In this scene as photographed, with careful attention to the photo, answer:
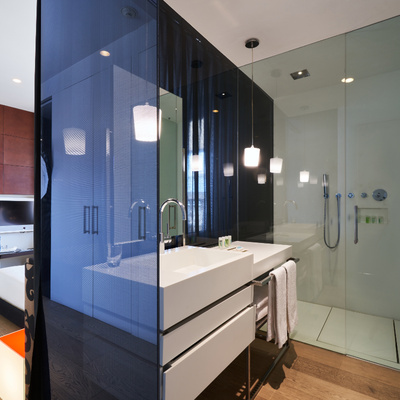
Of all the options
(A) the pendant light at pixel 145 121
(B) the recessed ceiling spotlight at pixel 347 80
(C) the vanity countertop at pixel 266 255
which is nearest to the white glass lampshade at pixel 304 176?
(C) the vanity countertop at pixel 266 255

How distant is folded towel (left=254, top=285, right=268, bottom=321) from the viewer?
6.25 ft

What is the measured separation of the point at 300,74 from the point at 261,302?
2.03 metres

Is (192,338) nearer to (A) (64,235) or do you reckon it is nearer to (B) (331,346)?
(A) (64,235)

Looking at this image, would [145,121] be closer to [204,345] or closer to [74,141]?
[74,141]

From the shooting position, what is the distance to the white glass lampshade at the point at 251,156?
2.43 meters

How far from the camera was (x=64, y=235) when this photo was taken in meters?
0.95

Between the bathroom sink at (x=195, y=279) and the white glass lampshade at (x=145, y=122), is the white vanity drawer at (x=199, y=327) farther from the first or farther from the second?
the white glass lampshade at (x=145, y=122)

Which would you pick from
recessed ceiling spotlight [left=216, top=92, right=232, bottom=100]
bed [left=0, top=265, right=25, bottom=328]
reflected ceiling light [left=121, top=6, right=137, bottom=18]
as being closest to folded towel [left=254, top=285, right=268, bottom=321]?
recessed ceiling spotlight [left=216, top=92, right=232, bottom=100]

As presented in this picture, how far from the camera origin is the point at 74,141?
937mm

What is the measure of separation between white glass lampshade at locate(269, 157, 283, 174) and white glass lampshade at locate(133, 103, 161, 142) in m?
1.96

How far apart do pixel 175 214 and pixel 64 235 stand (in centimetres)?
105

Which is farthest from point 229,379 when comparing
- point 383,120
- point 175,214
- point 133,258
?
point 383,120

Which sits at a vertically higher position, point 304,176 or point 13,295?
point 304,176

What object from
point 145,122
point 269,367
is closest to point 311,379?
point 269,367
